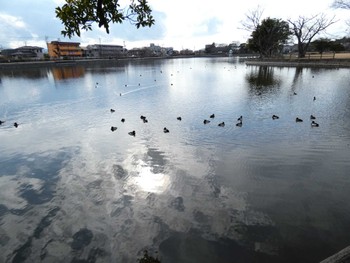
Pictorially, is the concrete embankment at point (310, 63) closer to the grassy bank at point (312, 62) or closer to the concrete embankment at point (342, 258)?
the grassy bank at point (312, 62)

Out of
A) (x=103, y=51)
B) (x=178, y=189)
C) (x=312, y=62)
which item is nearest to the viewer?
(x=178, y=189)

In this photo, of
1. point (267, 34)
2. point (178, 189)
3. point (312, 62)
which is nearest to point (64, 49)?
point (267, 34)

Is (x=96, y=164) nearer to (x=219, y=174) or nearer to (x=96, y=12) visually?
(x=219, y=174)

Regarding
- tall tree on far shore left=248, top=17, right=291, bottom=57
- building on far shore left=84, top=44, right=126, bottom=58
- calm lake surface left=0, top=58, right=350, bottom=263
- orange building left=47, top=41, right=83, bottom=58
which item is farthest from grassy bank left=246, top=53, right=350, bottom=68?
building on far shore left=84, top=44, right=126, bottom=58

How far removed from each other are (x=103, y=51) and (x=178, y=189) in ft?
452

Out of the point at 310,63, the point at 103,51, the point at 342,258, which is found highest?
the point at 103,51

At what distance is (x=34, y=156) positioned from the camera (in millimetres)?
12141

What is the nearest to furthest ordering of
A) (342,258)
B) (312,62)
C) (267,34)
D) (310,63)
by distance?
(342,258) → (312,62) → (310,63) → (267,34)

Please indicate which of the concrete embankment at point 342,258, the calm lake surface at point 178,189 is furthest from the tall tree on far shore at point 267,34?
the concrete embankment at point 342,258

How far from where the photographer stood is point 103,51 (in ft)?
434

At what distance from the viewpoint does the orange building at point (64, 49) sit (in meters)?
104

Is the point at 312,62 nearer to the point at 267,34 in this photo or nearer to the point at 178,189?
the point at 267,34

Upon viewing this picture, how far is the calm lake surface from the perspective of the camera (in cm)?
638

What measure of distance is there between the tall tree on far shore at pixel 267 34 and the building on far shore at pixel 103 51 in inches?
3245
